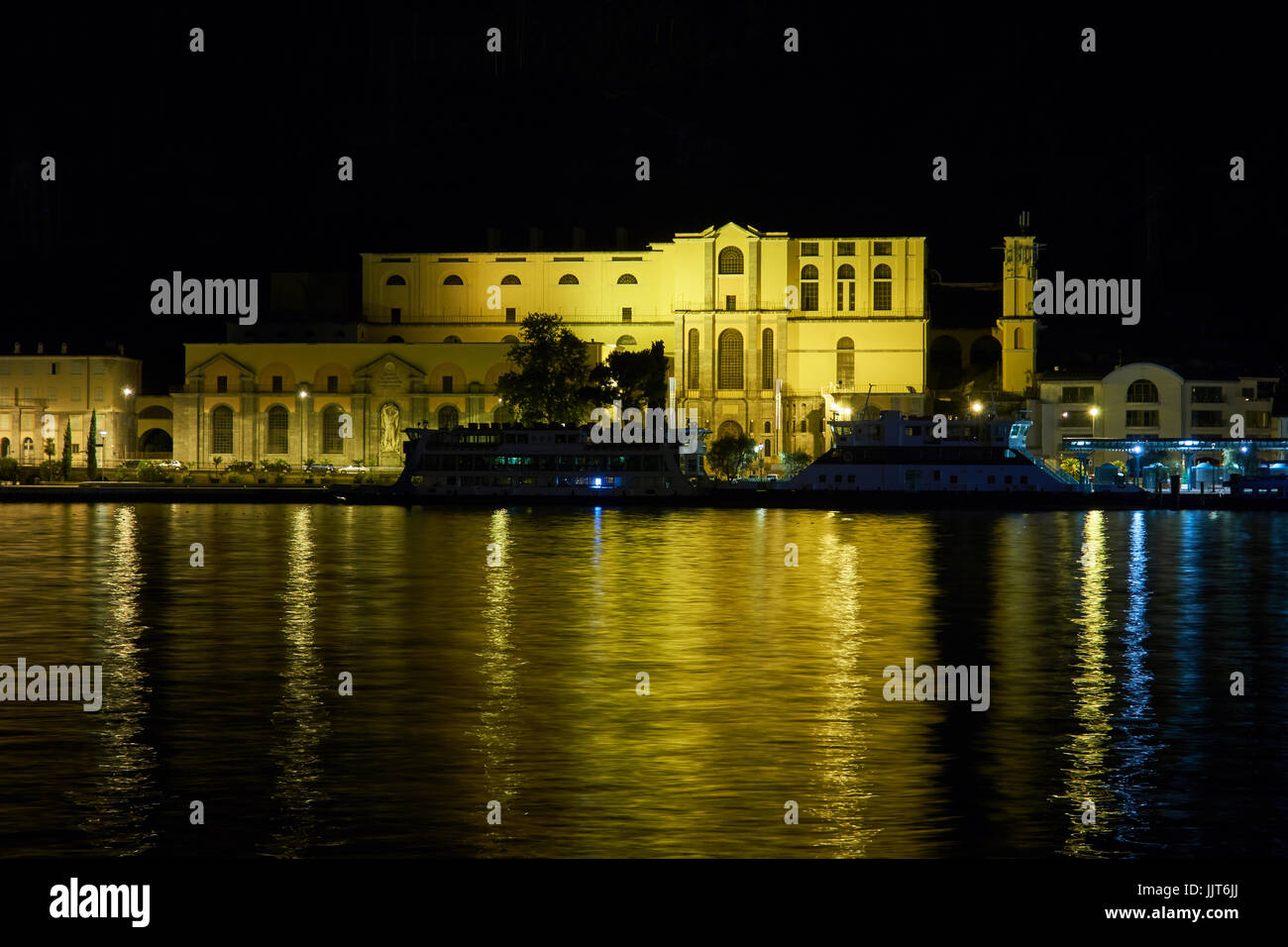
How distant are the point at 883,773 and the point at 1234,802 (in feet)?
12.8

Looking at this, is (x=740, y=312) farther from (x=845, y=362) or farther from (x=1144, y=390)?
(x=1144, y=390)

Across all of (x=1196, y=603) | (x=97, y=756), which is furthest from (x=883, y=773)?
(x=1196, y=603)

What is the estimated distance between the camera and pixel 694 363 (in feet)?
357

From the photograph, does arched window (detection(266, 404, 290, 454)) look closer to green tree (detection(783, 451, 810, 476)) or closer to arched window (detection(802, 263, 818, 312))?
green tree (detection(783, 451, 810, 476))

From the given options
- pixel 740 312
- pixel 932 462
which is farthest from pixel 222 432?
pixel 932 462

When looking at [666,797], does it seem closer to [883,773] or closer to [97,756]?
[883,773]

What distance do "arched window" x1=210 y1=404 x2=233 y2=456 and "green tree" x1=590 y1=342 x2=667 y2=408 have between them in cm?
Answer: 2737

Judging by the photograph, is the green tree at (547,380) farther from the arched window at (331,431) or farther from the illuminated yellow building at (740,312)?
the arched window at (331,431)

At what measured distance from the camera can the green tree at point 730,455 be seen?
99.6 metres

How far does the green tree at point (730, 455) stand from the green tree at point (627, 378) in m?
5.60

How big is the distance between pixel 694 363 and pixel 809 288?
10079mm

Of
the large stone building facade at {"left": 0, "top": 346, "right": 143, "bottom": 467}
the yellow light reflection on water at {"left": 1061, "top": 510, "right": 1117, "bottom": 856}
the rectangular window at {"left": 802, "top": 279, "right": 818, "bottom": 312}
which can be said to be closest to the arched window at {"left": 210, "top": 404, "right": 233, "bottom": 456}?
the large stone building facade at {"left": 0, "top": 346, "right": 143, "bottom": 467}

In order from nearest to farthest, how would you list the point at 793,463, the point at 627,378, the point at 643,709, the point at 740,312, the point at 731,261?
1. the point at 643,709
2. the point at 793,463
3. the point at 627,378
4. the point at 740,312
5. the point at 731,261

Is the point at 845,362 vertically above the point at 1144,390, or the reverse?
the point at 845,362
